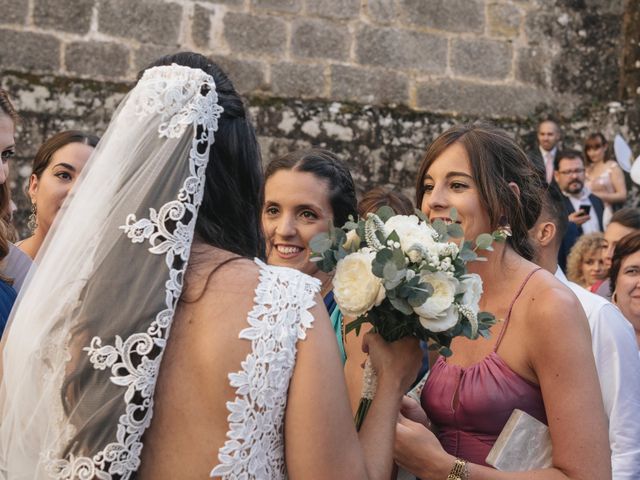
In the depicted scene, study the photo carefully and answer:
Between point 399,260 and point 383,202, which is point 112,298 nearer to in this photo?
point 399,260

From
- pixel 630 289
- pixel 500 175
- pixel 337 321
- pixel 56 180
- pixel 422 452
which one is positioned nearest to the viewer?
pixel 422 452

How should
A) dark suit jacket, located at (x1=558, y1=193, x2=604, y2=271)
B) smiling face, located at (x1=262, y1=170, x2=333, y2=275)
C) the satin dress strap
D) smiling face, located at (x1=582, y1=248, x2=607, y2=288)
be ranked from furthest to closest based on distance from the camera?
dark suit jacket, located at (x1=558, y1=193, x2=604, y2=271)
smiling face, located at (x1=582, y1=248, x2=607, y2=288)
smiling face, located at (x1=262, y1=170, x2=333, y2=275)
the satin dress strap

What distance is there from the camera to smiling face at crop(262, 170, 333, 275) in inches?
171

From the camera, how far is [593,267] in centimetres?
738

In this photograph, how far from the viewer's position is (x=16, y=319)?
2572 millimetres

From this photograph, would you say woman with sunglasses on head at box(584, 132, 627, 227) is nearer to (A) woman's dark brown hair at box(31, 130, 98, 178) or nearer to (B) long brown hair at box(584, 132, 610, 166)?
(B) long brown hair at box(584, 132, 610, 166)

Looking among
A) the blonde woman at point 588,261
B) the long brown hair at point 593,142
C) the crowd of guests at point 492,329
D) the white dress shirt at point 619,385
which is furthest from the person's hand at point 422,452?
the long brown hair at point 593,142

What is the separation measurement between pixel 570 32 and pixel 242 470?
794cm

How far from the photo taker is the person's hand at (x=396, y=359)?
2.82 meters

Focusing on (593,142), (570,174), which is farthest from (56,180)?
(593,142)

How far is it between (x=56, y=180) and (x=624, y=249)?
10.5 ft

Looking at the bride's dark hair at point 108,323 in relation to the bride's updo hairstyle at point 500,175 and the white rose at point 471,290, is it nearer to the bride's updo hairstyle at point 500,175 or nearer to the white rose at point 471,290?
the white rose at point 471,290

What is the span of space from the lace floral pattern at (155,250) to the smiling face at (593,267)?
5.30 meters

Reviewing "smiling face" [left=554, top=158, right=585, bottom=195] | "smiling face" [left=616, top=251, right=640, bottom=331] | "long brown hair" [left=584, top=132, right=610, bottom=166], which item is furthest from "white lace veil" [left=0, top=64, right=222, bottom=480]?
"long brown hair" [left=584, top=132, right=610, bottom=166]
